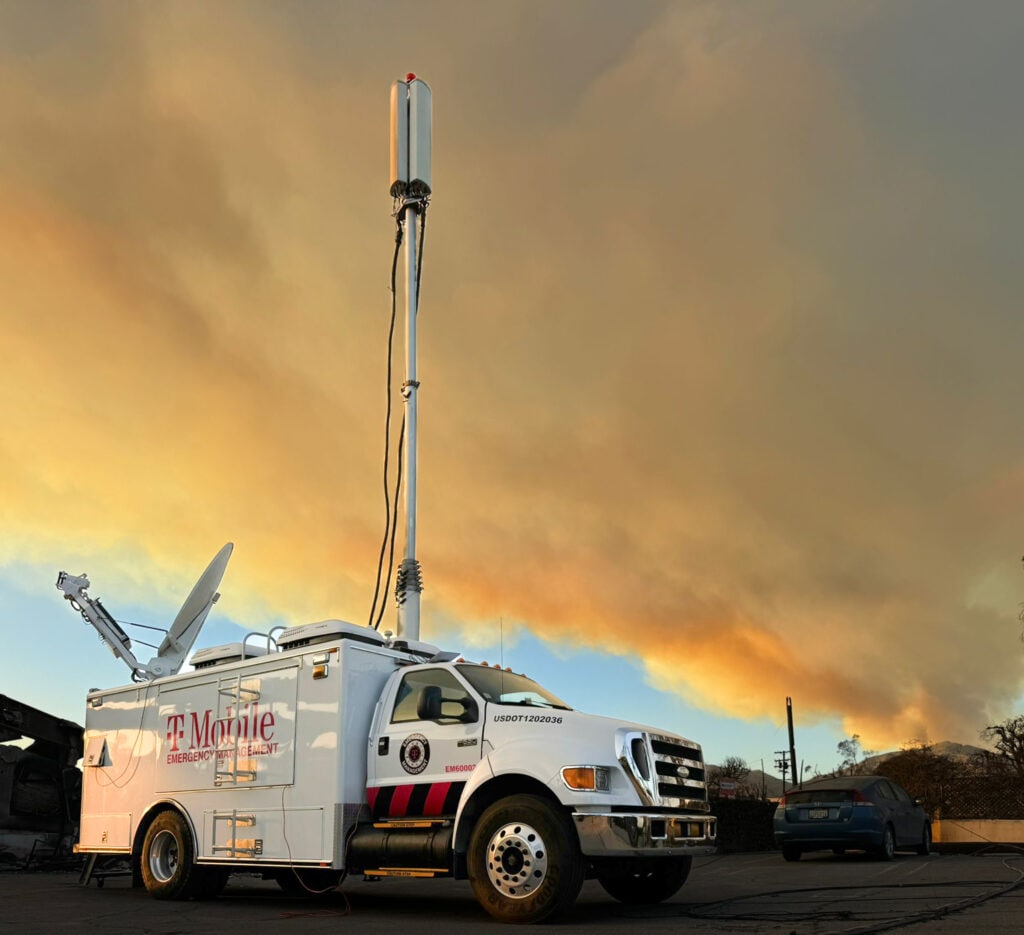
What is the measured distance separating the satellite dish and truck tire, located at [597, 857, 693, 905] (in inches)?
323

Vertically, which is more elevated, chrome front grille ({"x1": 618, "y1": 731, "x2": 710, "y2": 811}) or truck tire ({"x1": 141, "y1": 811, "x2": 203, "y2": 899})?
chrome front grille ({"x1": 618, "y1": 731, "x2": 710, "y2": 811})

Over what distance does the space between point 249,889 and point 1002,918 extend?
943 cm

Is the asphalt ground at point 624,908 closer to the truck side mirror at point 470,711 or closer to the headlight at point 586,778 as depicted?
the headlight at point 586,778

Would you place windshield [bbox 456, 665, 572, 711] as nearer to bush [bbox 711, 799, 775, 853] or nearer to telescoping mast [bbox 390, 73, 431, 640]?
telescoping mast [bbox 390, 73, 431, 640]

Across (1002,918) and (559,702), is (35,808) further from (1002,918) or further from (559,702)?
(1002,918)

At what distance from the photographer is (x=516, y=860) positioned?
29.6 feet

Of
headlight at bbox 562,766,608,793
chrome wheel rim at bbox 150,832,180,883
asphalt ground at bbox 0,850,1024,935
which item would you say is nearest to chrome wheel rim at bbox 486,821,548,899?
asphalt ground at bbox 0,850,1024,935

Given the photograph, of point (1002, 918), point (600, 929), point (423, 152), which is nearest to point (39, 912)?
point (600, 929)

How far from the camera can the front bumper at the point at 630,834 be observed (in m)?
8.73

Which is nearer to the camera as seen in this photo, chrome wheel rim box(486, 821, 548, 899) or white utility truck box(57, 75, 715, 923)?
chrome wheel rim box(486, 821, 548, 899)

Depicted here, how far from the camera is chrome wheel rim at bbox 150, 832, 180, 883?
40.4 ft

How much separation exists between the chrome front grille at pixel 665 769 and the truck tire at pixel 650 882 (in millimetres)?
632

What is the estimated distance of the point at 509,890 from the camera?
8.96 metres

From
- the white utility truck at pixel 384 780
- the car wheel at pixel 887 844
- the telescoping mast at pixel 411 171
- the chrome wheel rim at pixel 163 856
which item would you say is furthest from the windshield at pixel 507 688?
the car wheel at pixel 887 844
